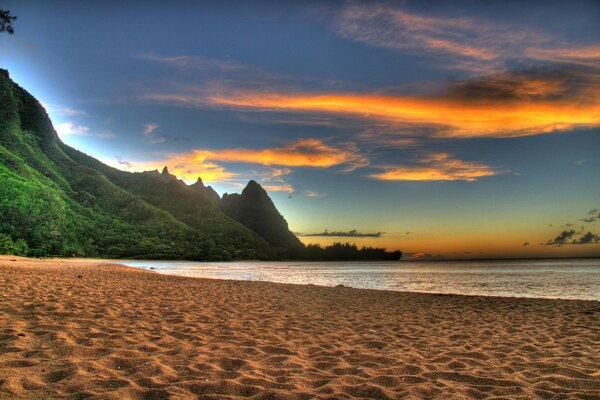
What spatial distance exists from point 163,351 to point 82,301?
19.3 ft

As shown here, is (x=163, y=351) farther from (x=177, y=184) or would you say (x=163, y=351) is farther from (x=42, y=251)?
(x=177, y=184)

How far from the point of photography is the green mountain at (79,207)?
66.6 m

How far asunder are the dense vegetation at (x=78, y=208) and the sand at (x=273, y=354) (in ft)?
176

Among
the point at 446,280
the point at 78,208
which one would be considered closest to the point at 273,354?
the point at 446,280

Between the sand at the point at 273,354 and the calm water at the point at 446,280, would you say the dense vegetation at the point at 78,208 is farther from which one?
the sand at the point at 273,354

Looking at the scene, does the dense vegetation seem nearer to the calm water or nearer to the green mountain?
the green mountain

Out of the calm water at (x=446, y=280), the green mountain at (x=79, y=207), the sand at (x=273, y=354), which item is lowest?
the calm water at (x=446, y=280)

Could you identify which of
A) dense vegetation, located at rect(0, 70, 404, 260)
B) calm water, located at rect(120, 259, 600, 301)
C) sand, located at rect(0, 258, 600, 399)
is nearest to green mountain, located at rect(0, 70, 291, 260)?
dense vegetation, located at rect(0, 70, 404, 260)

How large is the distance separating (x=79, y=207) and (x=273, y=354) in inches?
4226

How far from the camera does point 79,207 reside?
316 ft

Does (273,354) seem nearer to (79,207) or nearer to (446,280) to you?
(446,280)

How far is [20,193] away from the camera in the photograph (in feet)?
217

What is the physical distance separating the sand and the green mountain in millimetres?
54246

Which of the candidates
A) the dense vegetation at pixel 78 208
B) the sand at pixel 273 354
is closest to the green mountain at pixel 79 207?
the dense vegetation at pixel 78 208
